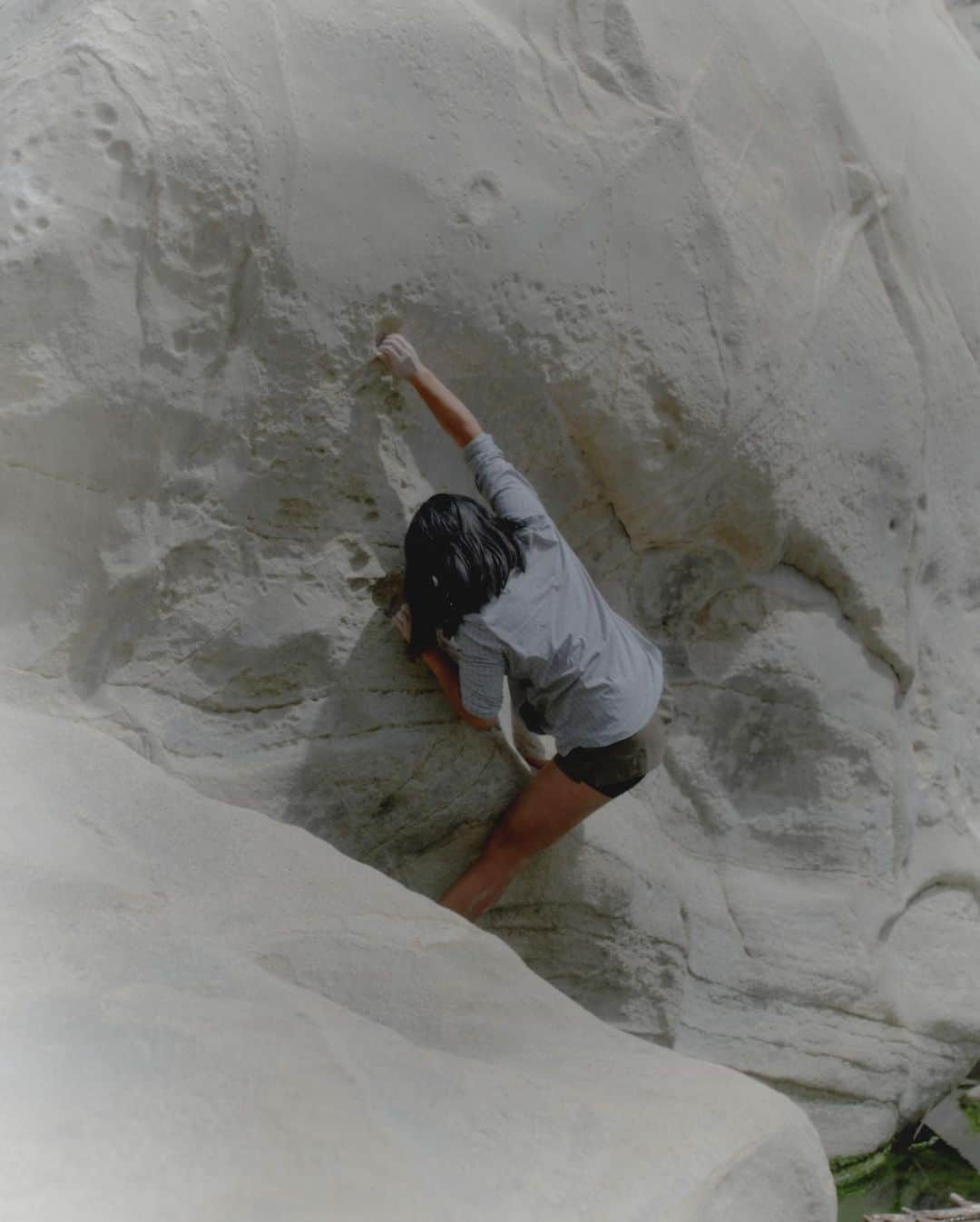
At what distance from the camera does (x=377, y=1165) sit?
3.84 feet

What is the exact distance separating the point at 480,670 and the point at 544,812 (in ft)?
1.14

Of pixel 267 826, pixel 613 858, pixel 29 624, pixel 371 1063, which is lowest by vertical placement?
pixel 613 858

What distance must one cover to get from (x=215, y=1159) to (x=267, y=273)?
134 cm

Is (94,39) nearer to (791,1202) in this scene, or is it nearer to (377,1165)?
(377,1165)

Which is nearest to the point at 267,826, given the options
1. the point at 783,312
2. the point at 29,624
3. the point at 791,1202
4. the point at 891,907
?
the point at 29,624

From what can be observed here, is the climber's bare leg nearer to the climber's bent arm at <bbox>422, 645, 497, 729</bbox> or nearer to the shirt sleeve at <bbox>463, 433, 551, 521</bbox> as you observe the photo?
the climber's bent arm at <bbox>422, 645, 497, 729</bbox>

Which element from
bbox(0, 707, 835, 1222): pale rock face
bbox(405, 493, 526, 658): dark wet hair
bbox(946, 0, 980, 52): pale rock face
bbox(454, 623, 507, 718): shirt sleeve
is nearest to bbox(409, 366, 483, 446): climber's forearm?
bbox(405, 493, 526, 658): dark wet hair

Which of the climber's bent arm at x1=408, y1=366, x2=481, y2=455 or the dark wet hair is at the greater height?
the climber's bent arm at x1=408, y1=366, x2=481, y2=455

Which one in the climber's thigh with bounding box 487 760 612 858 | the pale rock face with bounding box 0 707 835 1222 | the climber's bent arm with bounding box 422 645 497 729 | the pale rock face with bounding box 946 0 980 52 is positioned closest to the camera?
the pale rock face with bounding box 0 707 835 1222

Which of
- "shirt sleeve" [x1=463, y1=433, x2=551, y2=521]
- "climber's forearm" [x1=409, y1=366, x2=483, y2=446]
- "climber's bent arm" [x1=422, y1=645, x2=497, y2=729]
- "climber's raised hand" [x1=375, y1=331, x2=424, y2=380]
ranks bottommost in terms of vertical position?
"climber's bent arm" [x1=422, y1=645, x2=497, y2=729]

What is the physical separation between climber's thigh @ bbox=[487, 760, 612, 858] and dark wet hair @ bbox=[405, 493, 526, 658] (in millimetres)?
375

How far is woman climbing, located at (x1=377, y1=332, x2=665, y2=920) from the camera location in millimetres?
2166

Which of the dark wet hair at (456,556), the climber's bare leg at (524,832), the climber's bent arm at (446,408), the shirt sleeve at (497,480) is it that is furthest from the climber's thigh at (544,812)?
the climber's bent arm at (446,408)

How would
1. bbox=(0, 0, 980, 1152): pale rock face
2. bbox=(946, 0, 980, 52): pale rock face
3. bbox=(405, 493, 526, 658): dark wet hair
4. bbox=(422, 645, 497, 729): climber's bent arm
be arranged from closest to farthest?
bbox=(0, 0, 980, 1152): pale rock face
bbox=(405, 493, 526, 658): dark wet hair
bbox=(422, 645, 497, 729): climber's bent arm
bbox=(946, 0, 980, 52): pale rock face
